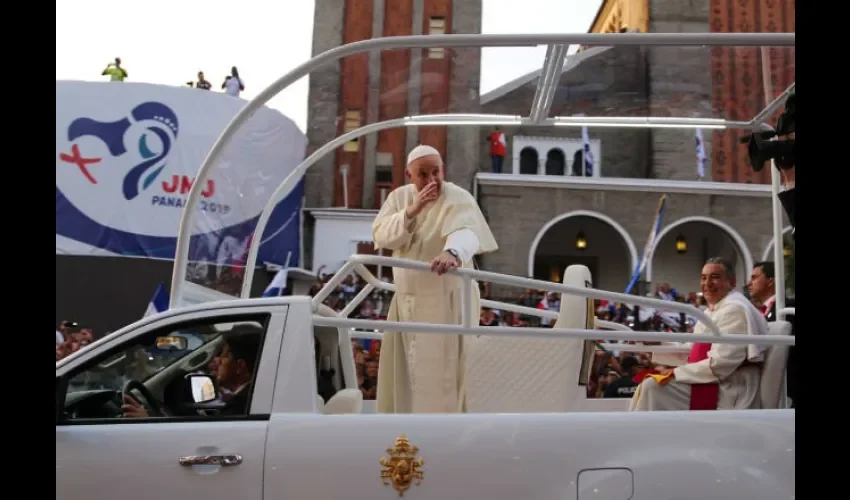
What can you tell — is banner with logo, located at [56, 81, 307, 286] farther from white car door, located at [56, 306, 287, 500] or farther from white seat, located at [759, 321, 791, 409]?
white seat, located at [759, 321, 791, 409]

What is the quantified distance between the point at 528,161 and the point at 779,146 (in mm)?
23411

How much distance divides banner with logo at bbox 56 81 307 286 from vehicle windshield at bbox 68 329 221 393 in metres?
16.4

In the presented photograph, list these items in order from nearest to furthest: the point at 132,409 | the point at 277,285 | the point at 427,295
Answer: the point at 132,409 < the point at 427,295 < the point at 277,285

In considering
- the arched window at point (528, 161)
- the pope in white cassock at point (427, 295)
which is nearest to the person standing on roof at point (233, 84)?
the arched window at point (528, 161)

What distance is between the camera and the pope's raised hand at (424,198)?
455 centimetres

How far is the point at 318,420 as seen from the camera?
3.27 m

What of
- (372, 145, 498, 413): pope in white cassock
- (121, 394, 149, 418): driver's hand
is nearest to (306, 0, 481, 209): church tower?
(372, 145, 498, 413): pope in white cassock

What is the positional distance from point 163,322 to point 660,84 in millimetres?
3317

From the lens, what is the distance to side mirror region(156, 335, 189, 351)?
→ 3779 millimetres

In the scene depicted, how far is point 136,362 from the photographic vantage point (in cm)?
369

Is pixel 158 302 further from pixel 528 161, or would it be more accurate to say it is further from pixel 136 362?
pixel 528 161

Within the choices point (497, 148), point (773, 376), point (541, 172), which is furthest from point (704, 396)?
point (541, 172)

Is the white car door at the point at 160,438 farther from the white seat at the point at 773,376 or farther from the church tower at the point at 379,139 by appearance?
the church tower at the point at 379,139

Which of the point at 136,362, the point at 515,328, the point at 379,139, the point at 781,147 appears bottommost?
the point at 136,362
